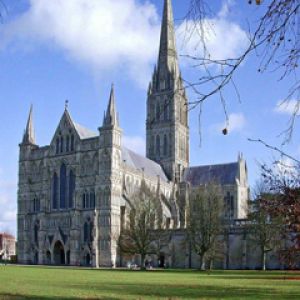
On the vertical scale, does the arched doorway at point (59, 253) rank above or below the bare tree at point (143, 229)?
below

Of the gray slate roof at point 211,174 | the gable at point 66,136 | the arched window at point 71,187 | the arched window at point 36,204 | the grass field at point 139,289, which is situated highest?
the gable at point 66,136

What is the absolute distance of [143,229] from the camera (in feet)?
206

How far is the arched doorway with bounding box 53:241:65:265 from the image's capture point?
251 feet

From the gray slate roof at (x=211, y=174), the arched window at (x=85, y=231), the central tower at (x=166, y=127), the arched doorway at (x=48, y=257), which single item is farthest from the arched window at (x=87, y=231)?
the gray slate roof at (x=211, y=174)

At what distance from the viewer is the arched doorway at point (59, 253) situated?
76.4 metres

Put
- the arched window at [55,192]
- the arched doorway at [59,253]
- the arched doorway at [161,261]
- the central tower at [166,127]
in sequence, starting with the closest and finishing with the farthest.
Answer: the arched doorway at [161,261], the arched doorway at [59,253], the arched window at [55,192], the central tower at [166,127]

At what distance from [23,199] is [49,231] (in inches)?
323

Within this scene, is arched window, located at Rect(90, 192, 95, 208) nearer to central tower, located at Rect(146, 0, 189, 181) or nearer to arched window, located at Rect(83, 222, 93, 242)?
arched window, located at Rect(83, 222, 93, 242)

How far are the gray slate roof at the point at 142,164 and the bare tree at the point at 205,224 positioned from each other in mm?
21891

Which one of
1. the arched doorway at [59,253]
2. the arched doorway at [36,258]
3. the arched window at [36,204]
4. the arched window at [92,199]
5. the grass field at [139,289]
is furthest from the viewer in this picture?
the arched window at [36,204]

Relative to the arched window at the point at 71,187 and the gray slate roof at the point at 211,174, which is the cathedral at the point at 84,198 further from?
the gray slate roof at the point at 211,174

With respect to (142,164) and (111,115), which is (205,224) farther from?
(142,164)

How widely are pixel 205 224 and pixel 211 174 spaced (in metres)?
37.5

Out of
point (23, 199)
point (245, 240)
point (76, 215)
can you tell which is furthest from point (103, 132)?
point (245, 240)
